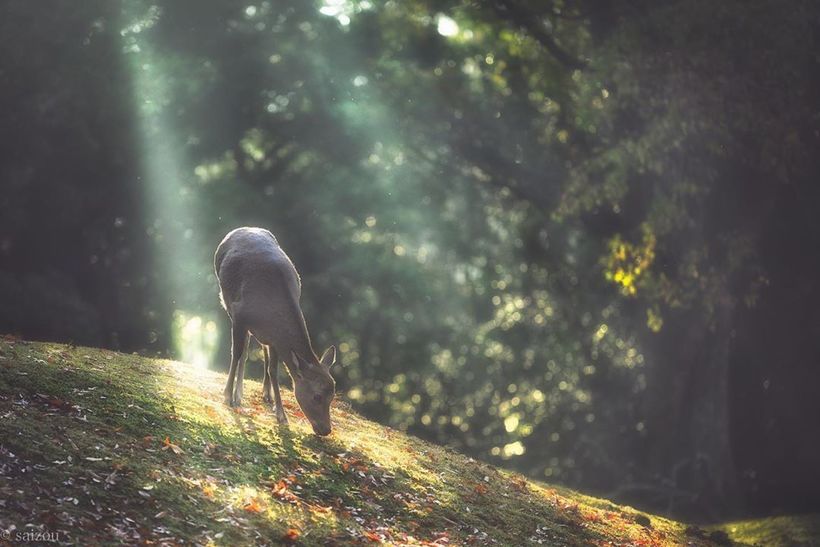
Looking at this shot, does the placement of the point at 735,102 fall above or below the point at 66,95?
above

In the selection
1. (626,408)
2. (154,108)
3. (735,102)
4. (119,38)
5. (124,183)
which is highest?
(735,102)

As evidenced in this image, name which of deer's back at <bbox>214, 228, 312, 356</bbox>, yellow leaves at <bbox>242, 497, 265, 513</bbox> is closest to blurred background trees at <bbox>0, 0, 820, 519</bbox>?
deer's back at <bbox>214, 228, 312, 356</bbox>

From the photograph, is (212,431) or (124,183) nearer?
(212,431)

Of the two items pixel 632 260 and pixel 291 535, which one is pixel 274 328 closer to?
pixel 291 535

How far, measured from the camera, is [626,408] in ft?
117

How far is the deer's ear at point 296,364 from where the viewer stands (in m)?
13.1

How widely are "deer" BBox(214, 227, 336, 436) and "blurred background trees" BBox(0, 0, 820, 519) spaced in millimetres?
9993

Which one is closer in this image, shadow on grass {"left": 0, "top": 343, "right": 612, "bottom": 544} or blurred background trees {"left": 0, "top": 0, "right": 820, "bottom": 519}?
shadow on grass {"left": 0, "top": 343, "right": 612, "bottom": 544}

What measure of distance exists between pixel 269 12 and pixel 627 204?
14.4 m

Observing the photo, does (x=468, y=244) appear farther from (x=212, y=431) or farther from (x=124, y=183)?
(x=212, y=431)

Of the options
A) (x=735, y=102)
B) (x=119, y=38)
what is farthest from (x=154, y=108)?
(x=735, y=102)

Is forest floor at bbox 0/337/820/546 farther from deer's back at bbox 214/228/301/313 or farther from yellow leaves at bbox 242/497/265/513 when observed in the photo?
deer's back at bbox 214/228/301/313

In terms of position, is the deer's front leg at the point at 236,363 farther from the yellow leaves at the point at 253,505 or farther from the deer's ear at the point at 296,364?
the yellow leaves at the point at 253,505

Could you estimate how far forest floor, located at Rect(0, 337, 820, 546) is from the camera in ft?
29.8
